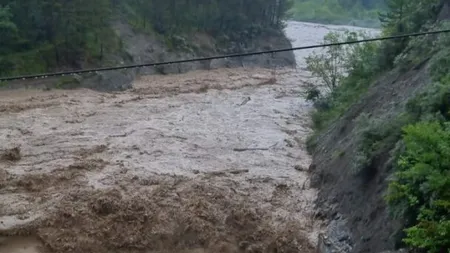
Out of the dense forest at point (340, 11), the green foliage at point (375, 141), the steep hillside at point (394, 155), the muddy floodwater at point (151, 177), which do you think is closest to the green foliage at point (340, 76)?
the steep hillside at point (394, 155)

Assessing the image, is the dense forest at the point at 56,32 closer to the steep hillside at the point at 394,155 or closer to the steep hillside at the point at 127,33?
the steep hillside at the point at 127,33

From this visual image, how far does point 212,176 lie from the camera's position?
17438mm

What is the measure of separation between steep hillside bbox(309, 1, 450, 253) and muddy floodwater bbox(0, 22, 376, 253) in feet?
3.97

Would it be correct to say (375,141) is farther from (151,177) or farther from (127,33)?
(127,33)

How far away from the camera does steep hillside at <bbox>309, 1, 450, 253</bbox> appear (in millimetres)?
9055

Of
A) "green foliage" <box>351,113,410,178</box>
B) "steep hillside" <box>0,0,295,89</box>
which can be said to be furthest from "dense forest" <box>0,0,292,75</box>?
"green foliage" <box>351,113,410,178</box>

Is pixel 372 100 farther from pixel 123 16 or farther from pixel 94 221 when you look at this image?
pixel 123 16

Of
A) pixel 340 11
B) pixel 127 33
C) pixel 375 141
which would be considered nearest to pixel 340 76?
pixel 375 141

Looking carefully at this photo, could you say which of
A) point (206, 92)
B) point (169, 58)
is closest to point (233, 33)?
point (169, 58)

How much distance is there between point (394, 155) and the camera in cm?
1221

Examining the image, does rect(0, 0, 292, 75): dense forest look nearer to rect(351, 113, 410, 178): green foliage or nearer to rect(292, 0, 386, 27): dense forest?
rect(351, 113, 410, 178): green foliage

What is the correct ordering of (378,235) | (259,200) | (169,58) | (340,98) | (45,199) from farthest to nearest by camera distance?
(169,58) < (340,98) < (259,200) < (45,199) < (378,235)

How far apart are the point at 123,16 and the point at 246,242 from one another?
34452 mm

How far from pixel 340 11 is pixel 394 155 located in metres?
89.8
